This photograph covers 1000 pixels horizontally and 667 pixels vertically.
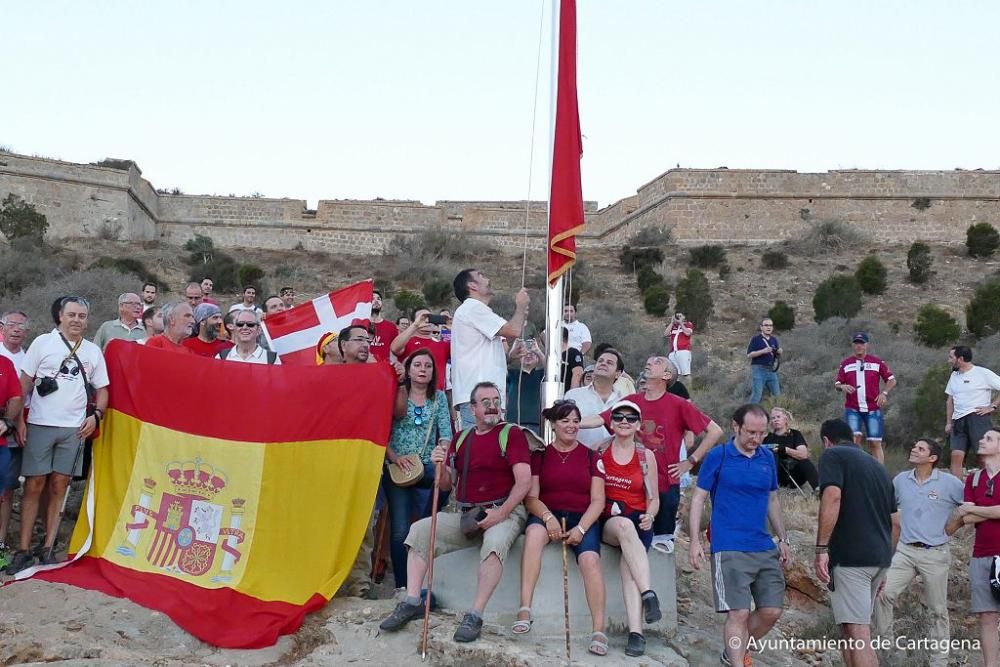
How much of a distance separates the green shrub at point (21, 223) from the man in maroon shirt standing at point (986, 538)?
1197 inches

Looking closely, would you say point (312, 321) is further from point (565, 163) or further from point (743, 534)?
point (743, 534)

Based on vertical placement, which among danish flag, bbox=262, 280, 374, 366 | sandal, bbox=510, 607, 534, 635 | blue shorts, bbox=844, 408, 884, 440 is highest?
danish flag, bbox=262, 280, 374, 366

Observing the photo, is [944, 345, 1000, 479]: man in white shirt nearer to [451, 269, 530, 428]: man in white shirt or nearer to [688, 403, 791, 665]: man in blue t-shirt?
[688, 403, 791, 665]: man in blue t-shirt

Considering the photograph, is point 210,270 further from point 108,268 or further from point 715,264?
point 715,264

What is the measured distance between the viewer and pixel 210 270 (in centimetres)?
3247

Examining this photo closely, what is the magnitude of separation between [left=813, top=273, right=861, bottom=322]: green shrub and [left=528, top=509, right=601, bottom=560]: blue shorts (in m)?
23.6

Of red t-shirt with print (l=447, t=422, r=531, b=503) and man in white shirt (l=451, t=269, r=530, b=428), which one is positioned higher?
man in white shirt (l=451, t=269, r=530, b=428)

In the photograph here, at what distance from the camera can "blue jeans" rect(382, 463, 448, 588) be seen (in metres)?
6.64

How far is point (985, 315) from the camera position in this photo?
25312mm

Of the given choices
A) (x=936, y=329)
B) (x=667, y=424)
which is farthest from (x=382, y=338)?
(x=936, y=329)

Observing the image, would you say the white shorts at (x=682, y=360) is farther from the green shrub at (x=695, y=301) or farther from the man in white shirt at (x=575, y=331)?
the green shrub at (x=695, y=301)

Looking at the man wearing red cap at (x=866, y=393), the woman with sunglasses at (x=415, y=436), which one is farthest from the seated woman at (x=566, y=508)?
the man wearing red cap at (x=866, y=393)

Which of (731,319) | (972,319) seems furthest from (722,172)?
(972,319)

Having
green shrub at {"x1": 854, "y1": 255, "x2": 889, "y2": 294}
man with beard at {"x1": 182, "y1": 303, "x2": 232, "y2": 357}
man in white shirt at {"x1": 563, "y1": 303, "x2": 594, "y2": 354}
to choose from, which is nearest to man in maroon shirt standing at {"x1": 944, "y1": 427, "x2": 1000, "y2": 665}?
man in white shirt at {"x1": 563, "y1": 303, "x2": 594, "y2": 354}
